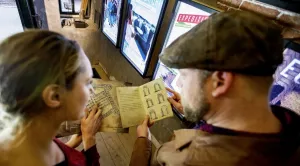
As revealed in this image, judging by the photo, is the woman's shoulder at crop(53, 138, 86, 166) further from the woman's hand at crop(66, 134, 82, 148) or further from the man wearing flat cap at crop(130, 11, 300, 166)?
the man wearing flat cap at crop(130, 11, 300, 166)

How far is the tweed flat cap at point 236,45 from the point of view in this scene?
2.06 feet

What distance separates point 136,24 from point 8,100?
4.66 ft

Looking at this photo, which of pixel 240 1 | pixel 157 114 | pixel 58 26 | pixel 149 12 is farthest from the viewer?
pixel 58 26

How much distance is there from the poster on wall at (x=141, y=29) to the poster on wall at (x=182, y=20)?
0.19m

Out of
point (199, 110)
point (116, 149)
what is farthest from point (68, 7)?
point (199, 110)

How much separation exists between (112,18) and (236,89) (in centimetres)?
214

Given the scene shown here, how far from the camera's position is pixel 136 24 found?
1.92 m

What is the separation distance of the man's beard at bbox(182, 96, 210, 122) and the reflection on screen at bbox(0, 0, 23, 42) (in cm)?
223

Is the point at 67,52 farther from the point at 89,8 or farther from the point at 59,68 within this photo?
the point at 89,8

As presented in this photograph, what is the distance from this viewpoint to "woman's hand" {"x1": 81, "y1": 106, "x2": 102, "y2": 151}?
112 cm

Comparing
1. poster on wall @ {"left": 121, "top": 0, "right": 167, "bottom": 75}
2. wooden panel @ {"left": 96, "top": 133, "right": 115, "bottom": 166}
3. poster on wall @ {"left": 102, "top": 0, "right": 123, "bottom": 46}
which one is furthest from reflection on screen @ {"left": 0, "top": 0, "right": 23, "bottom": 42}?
wooden panel @ {"left": 96, "top": 133, "right": 115, "bottom": 166}

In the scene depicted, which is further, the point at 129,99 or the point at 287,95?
the point at 129,99

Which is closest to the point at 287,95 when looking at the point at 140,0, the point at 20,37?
the point at 20,37

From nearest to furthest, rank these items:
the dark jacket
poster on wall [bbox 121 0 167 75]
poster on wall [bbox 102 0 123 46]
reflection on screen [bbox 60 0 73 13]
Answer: the dark jacket
poster on wall [bbox 121 0 167 75]
poster on wall [bbox 102 0 123 46]
reflection on screen [bbox 60 0 73 13]
